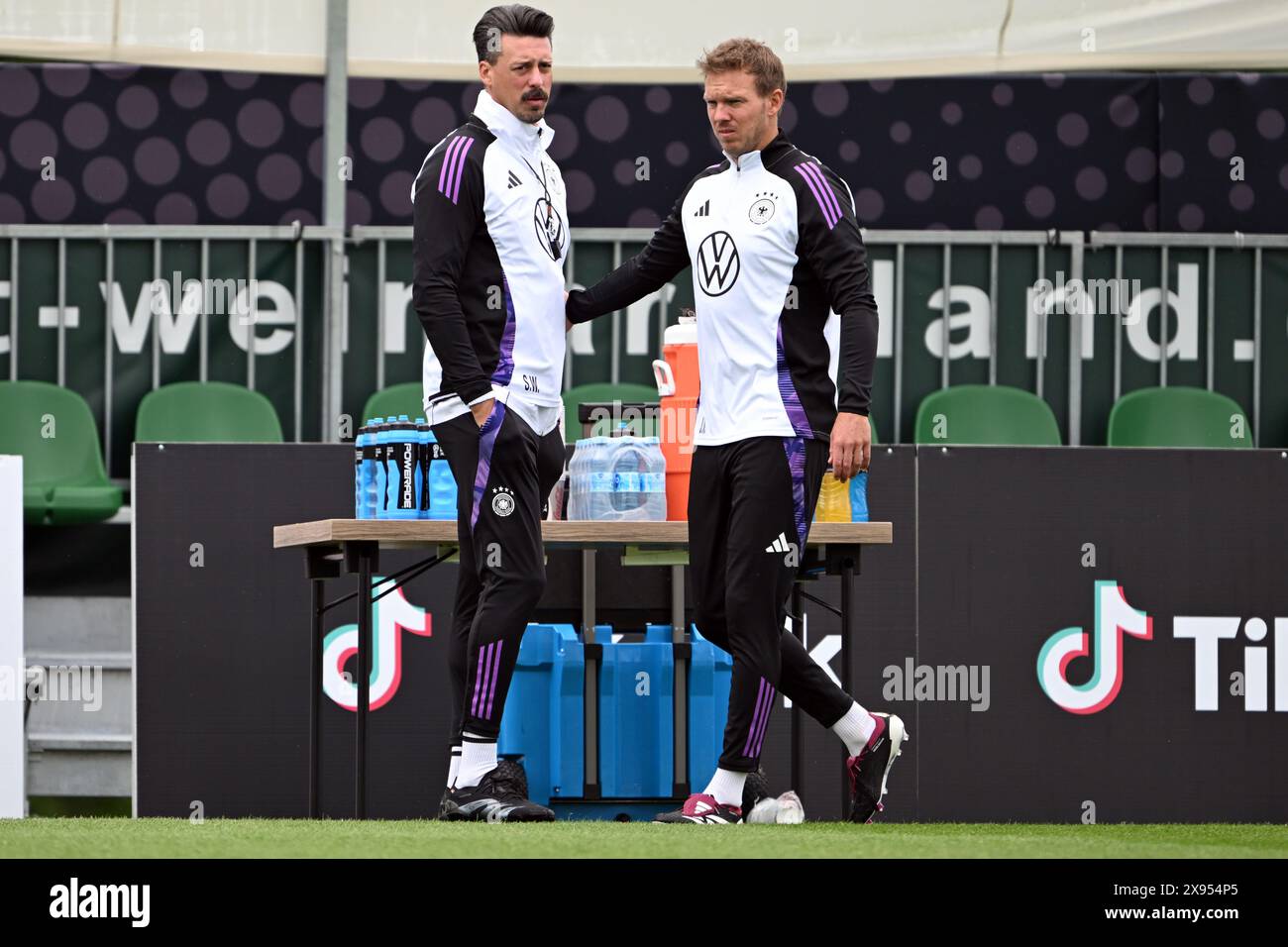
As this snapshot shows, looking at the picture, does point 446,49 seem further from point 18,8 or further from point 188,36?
point 18,8

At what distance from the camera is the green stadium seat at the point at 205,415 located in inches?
315

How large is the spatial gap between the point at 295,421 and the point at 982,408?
2.98 meters

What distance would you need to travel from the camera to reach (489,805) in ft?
13.8

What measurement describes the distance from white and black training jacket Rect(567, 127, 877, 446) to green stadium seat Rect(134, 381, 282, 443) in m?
4.04

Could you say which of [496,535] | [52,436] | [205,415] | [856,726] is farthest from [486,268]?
[52,436]

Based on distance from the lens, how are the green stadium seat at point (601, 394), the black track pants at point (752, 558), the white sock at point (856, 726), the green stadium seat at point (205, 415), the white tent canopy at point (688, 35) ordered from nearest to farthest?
the black track pants at point (752, 558) → the white sock at point (856, 726) → the green stadium seat at point (601, 394) → the green stadium seat at point (205, 415) → the white tent canopy at point (688, 35)

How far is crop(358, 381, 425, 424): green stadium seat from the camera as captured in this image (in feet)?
26.0

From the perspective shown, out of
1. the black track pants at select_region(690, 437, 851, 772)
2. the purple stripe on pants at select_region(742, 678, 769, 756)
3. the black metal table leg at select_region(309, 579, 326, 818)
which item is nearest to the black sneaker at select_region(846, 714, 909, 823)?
the black track pants at select_region(690, 437, 851, 772)

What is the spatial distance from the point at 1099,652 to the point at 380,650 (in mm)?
2384

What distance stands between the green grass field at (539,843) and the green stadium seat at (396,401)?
12.7 ft

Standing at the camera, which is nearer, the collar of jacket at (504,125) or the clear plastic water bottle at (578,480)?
the collar of jacket at (504,125)

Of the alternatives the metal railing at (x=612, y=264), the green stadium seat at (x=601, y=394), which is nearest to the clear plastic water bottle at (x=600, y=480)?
the green stadium seat at (x=601, y=394)

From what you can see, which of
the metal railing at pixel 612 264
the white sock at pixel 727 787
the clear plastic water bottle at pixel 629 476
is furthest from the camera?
the metal railing at pixel 612 264

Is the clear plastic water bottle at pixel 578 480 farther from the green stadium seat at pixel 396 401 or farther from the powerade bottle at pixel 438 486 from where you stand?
the green stadium seat at pixel 396 401
